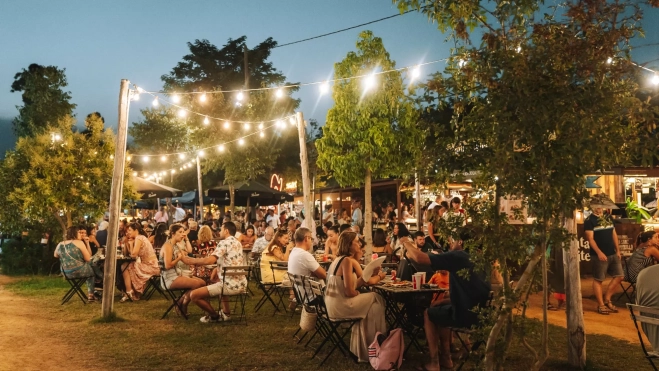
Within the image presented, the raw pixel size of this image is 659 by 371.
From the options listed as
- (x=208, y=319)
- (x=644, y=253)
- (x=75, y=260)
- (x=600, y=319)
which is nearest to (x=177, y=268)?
(x=208, y=319)

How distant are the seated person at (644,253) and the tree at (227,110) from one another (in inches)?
518

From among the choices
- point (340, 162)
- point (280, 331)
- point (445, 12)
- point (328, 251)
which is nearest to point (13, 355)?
point (280, 331)

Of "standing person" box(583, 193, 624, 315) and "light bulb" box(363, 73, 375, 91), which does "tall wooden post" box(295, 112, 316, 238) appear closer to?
"light bulb" box(363, 73, 375, 91)

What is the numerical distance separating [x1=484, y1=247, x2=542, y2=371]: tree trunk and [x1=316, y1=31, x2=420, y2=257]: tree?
317 inches

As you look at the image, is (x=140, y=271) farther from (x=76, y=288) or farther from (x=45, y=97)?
(x=45, y=97)

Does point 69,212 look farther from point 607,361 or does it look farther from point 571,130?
point 571,130

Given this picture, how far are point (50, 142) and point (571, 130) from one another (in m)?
12.5

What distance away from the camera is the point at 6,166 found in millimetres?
15602

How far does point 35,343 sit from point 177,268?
2184 mm

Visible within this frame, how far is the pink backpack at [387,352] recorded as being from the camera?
6.06 m

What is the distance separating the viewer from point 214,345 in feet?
24.2

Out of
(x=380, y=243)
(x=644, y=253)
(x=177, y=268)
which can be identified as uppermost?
(x=380, y=243)

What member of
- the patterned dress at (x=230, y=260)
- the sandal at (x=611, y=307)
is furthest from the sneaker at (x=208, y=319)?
the sandal at (x=611, y=307)

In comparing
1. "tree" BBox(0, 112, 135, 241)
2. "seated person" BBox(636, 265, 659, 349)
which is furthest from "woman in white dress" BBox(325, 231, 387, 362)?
"tree" BBox(0, 112, 135, 241)
